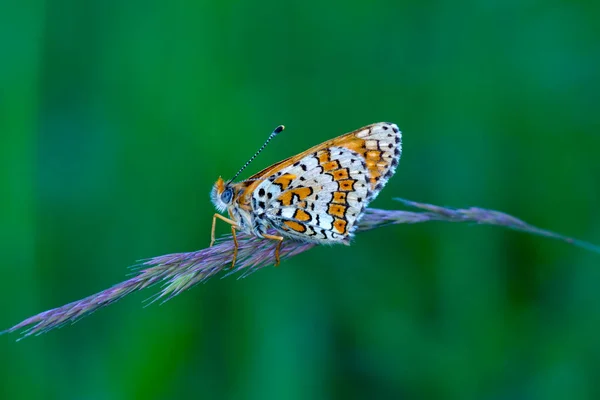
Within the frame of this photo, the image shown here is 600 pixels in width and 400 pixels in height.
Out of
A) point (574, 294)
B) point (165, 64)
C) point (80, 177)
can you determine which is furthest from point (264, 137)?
point (574, 294)

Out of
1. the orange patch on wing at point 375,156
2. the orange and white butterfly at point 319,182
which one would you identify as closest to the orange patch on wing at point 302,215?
the orange and white butterfly at point 319,182

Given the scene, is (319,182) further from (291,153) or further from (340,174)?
(291,153)

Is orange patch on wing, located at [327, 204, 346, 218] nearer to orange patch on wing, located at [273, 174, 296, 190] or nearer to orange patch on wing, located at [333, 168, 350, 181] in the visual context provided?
orange patch on wing, located at [333, 168, 350, 181]

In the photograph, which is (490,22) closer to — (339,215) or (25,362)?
(339,215)

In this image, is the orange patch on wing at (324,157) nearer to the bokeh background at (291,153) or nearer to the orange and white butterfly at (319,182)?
the orange and white butterfly at (319,182)

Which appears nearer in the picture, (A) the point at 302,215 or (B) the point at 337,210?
(B) the point at 337,210

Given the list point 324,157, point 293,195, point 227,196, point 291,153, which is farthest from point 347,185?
point 291,153
